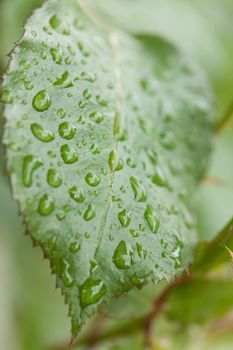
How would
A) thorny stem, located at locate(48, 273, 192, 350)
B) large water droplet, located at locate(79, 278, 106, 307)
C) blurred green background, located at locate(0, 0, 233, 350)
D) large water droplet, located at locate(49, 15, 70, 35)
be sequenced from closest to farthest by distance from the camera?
large water droplet, located at locate(79, 278, 106, 307) → large water droplet, located at locate(49, 15, 70, 35) → thorny stem, located at locate(48, 273, 192, 350) → blurred green background, located at locate(0, 0, 233, 350)

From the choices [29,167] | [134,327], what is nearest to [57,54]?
[29,167]

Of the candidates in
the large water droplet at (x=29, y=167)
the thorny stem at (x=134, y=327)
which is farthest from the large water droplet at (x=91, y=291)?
the thorny stem at (x=134, y=327)

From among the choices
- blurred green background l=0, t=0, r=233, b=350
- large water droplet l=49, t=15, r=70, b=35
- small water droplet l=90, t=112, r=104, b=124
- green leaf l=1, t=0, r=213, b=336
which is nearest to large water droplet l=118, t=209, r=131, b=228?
green leaf l=1, t=0, r=213, b=336

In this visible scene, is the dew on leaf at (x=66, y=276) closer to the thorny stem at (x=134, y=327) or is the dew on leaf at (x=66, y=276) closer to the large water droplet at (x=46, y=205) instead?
the large water droplet at (x=46, y=205)

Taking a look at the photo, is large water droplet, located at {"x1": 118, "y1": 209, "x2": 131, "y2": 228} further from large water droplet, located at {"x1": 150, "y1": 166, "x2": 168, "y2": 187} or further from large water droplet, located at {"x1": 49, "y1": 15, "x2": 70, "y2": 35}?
large water droplet, located at {"x1": 49, "y1": 15, "x2": 70, "y2": 35}

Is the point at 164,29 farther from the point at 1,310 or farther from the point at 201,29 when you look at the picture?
the point at 1,310

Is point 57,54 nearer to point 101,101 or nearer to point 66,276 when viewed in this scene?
point 101,101

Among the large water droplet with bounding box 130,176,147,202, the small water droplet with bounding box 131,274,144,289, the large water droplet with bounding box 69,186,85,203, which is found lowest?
the small water droplet with bounding box 131,274,144,289
